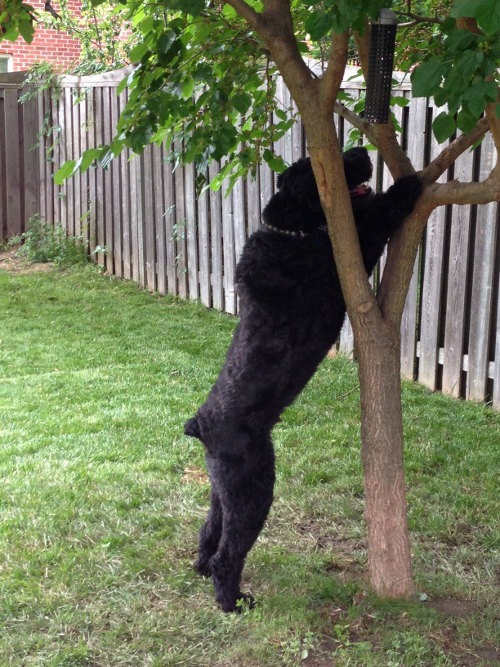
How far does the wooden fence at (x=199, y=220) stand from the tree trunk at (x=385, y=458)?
1.55 meters

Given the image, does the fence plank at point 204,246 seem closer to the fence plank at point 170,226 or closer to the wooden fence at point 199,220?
the wooden fence at point 199,220

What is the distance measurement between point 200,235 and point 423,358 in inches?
130

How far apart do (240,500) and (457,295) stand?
3.28 meters

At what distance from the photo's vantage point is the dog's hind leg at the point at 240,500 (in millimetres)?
2947

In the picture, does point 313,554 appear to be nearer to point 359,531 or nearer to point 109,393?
point 359,531

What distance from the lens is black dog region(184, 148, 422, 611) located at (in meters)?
2.91

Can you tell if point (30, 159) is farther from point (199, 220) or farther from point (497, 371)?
point (497, 371)

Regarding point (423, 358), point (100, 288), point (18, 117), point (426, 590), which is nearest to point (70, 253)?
point (100, 288)

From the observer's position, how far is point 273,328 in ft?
9.55

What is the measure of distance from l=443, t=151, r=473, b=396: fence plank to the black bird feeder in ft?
9.48

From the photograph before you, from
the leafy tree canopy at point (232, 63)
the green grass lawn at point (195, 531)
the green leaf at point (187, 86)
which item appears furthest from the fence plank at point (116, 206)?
the green leaf at point (187, 86)

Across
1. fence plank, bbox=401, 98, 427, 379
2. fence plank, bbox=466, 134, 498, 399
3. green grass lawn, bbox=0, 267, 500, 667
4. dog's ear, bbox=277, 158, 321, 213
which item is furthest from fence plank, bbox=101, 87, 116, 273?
dog's ear, bbox=277, 158, 321, 213

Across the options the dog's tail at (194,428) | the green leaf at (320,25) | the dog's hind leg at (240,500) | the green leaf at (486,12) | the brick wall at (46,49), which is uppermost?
the brick wall at (46,49)

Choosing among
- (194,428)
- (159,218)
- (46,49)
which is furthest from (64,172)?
(46,49)
